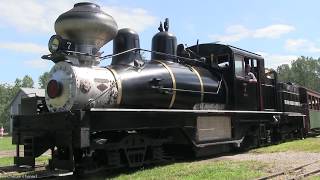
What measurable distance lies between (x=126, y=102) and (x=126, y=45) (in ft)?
5.42

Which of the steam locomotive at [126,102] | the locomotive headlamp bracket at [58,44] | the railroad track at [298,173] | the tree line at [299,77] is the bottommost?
the railroad track at [298,173]

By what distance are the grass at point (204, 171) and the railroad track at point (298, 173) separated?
1.11 ft

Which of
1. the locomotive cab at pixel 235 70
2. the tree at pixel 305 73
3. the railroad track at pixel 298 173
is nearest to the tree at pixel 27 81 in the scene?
the tree at pixel 305 73

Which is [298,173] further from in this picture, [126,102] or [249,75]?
[249,75]


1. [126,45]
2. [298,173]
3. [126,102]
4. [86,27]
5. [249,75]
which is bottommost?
[298,173]

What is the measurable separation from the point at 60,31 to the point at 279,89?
34.8 feet

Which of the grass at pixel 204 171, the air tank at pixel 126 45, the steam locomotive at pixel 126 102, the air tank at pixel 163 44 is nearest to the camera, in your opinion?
the grass at pixel 204 171

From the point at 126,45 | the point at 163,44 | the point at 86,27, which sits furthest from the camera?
the point at 163,44

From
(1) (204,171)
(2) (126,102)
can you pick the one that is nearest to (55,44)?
(2) (126,102)

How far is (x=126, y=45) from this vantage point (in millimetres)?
11391

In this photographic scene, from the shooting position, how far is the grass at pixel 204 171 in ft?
31.0

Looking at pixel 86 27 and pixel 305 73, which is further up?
pixel 305 73

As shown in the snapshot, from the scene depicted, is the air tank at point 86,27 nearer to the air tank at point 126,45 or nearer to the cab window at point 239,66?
the air tank at point 126,45

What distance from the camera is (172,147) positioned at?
13.2 meters
